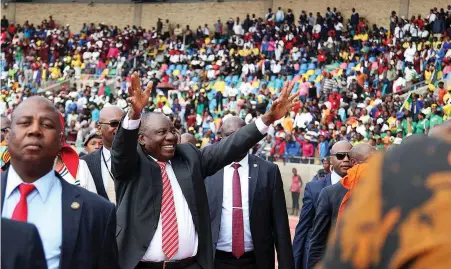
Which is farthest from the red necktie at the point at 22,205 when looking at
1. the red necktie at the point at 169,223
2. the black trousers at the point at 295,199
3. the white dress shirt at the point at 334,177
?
the black trousers at the point at 295,199

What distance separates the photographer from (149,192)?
15.6 feet

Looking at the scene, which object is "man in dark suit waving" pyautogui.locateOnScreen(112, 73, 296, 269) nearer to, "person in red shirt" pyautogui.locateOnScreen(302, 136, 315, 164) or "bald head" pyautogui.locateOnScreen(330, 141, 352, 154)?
"bald head" pyautogui.locateOnScreen(330, 141, 352, 154)

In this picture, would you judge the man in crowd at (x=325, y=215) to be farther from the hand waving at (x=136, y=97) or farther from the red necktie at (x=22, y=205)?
the red necktie at (x=22, y=205)

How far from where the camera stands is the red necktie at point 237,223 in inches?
231

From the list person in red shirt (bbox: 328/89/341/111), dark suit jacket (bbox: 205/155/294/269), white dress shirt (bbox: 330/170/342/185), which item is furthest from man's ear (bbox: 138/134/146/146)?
person in red shirt (bbox: 328/89/341/111)

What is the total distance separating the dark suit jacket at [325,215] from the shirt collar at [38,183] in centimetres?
300

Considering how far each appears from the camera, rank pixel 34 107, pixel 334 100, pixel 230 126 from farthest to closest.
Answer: pixel 334 100, pixel 230 126, pixel 34 107

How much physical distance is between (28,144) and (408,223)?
207 cm

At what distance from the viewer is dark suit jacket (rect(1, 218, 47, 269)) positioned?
9.14 ft

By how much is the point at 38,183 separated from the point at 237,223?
307 centimetres

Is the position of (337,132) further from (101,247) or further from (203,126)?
(101,247)

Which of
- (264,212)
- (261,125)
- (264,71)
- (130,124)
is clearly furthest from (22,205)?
(264,71)

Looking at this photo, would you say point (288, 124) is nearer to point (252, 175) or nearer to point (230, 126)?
point (230, 126)

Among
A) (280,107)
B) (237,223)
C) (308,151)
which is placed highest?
(280,107)
